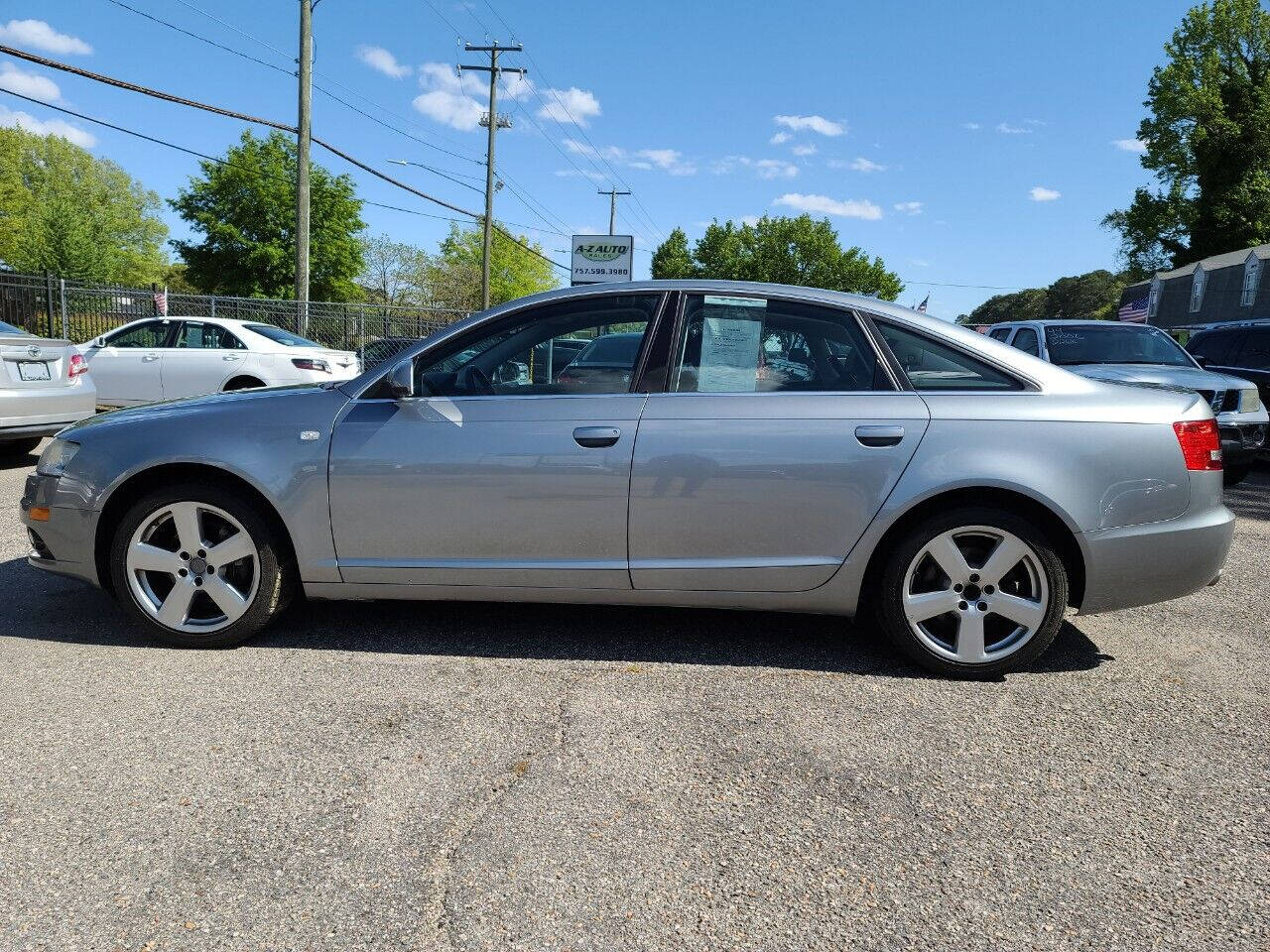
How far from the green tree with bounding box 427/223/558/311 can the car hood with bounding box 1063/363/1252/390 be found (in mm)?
66222

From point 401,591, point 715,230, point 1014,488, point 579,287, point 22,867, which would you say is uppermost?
point 715,230

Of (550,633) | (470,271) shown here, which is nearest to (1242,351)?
(550,633)

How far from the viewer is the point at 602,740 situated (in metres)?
2.95

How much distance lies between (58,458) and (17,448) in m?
6.84

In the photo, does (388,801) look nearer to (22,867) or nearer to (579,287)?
(22,867)

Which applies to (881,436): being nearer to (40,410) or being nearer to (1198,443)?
(1198,443)

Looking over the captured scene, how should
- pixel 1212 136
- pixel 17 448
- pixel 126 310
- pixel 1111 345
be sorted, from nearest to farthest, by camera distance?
1. pixel 1111 345
2. pixel 17 448
3. pixel 126 310
4. pixel 1212 136

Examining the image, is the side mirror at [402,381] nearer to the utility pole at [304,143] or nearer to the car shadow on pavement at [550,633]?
the car shadow on pavement at [550,633]

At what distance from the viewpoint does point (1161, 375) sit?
8.20 m

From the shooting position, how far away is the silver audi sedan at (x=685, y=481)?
3.43 m

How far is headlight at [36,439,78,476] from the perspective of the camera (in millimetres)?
3793

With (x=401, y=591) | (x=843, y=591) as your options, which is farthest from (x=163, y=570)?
(x=843, y=591)

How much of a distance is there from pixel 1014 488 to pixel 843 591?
Answer: 76cm

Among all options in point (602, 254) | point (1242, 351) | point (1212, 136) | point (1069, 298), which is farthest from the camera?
point (1069, 298)
